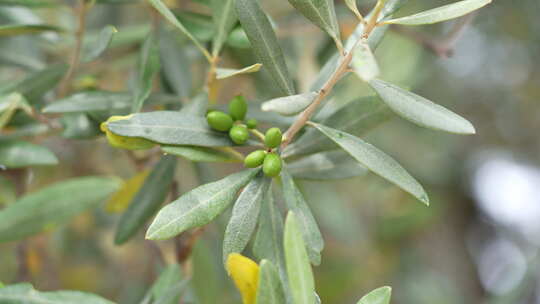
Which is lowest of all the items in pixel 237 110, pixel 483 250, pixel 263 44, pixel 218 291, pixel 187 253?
pixel 483 250

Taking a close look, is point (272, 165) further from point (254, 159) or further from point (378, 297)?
point (378, 297)

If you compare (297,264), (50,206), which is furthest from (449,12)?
(50,206)

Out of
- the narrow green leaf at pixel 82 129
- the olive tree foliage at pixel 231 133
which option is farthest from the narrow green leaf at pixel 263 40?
the narrow green leaf at pixel 82 129

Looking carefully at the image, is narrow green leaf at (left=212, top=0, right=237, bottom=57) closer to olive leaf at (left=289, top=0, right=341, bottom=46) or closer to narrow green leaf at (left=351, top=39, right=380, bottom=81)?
olive leaf at (left=289, top=0, right=341, bottom=46)

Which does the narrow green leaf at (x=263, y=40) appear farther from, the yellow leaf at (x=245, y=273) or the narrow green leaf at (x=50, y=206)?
the narrow green leaf at (x=50, y=206)

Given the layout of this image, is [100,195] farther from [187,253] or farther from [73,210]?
[187,253]

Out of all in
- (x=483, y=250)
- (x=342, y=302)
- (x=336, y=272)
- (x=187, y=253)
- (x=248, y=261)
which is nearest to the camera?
(x=248, y=261)

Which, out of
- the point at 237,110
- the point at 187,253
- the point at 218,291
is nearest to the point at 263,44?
the point at 237,110
